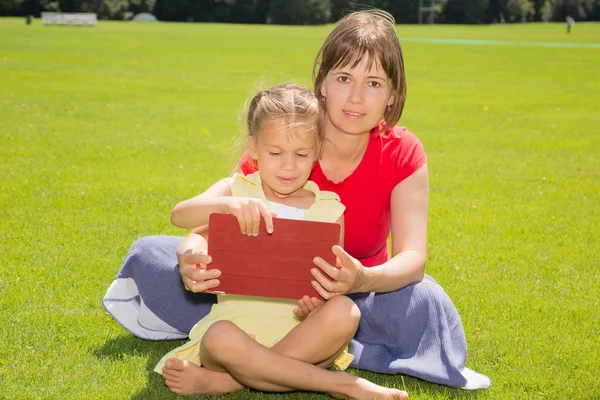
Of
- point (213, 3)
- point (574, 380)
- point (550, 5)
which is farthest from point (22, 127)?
point (550, 5)

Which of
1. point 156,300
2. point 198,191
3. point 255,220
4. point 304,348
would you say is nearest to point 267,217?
point 255,220

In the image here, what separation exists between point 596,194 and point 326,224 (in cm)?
578

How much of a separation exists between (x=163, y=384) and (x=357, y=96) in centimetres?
161

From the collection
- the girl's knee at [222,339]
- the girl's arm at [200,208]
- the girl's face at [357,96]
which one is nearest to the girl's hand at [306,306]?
the girl's knee at [222,339]

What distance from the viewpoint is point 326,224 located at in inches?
124

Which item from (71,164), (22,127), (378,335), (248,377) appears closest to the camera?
(248,377)

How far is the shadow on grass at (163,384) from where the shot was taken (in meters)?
3.61

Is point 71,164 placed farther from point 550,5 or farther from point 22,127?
point 550,5

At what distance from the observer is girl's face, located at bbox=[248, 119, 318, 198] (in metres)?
3.53

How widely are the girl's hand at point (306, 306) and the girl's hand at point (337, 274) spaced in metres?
0.08

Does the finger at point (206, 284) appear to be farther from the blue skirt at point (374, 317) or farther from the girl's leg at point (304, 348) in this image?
the blue skirt at point (374, 317)

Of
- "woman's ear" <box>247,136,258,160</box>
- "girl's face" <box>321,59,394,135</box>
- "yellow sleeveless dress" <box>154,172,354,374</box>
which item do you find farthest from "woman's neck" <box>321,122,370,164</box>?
"woman's ear" <box>247,136,258,160</box>

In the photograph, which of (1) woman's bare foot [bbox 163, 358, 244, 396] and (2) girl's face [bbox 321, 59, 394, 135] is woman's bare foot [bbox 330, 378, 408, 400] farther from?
(2) girl's face [bbox 321, 59, 394, 135]

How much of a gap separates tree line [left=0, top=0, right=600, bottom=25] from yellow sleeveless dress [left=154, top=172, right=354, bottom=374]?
6921cm
